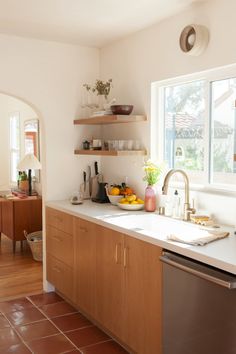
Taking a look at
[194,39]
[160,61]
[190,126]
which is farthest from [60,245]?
[194,39]

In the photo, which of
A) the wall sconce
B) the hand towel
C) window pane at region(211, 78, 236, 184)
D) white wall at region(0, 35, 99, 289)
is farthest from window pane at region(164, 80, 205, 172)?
the wall sconce

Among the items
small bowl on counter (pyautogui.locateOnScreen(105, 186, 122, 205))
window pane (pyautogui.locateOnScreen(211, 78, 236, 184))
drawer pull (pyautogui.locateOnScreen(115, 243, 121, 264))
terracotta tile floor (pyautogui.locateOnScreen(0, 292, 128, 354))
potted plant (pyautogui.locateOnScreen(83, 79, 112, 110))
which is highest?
potted plant (pyautogui.locateOnScreen(83, 79, 112, 110))

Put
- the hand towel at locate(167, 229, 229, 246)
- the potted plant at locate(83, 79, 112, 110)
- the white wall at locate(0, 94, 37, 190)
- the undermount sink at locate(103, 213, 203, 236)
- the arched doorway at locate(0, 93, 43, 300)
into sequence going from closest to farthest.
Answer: the hand towel at locate(167, 229, 229, 246)
the undermount sink at locate(103, 213, 203, 236)
the potted plant at locate(83, 79, 112, 110)
the arched doorway at locate(0, 93, 43, 300)
the white wall at locate(0, 94, 37, 190)

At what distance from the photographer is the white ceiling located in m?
2.93

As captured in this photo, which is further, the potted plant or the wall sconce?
the wall sconce

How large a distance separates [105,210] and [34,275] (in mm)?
1532

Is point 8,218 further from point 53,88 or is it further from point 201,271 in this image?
point 201,271

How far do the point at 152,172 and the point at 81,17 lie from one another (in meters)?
1.35

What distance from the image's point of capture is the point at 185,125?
3.35 meters

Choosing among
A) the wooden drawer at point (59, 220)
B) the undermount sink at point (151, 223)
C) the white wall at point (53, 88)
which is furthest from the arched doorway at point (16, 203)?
the undermount sink at point (151, 223)

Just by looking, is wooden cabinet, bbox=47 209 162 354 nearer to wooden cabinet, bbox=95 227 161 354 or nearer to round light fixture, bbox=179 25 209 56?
wooden cabinet, bbox=95 227 161 354

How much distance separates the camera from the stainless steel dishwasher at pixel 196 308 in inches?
77.9

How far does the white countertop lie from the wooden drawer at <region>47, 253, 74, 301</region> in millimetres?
526

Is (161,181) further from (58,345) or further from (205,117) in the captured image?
(58,345)
